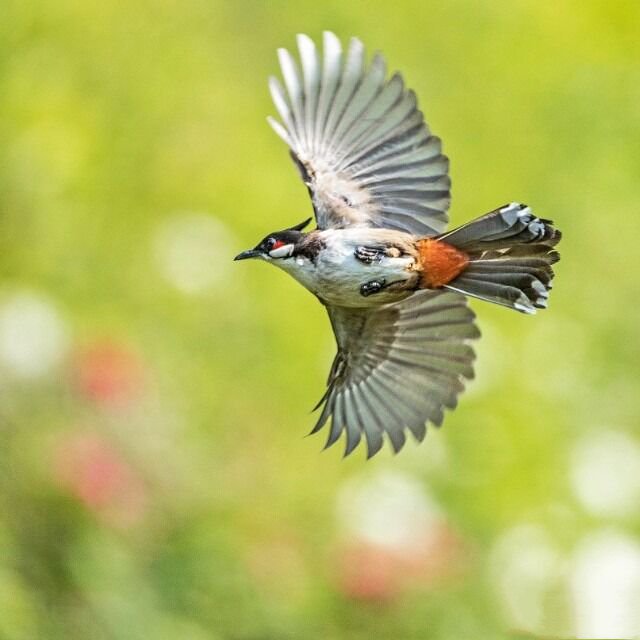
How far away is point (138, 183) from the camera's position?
5535mm

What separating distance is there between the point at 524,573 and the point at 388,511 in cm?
41

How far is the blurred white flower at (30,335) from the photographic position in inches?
159

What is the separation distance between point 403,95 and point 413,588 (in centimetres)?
129

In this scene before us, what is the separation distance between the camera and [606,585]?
12.8 feet

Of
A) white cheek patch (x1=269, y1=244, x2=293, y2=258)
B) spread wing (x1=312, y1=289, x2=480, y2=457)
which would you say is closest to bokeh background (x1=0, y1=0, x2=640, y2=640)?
spread wing (x1=312, y1=289, x2=480, y2=457)

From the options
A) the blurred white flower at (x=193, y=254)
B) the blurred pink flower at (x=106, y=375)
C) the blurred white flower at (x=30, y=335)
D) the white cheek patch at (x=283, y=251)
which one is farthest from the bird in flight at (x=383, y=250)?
the blurred white flower at (x=193, y=254)

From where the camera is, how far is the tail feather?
270cm

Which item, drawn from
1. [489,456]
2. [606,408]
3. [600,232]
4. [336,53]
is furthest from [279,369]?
[336,53]

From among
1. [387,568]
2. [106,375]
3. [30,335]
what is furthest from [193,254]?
[387,568]

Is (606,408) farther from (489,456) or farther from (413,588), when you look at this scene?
(413,588)

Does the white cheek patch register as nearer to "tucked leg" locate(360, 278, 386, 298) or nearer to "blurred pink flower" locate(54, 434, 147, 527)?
"tucked leg" locate(360, 278, 386, 298)

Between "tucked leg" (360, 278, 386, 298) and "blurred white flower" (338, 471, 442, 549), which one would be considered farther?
"blurred white flower" (338, 471, 442, 549)

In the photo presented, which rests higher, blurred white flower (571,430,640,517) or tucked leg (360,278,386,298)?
blurred white flower (571,430,640,517)

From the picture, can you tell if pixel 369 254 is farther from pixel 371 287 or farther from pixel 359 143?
pixel 359 143
